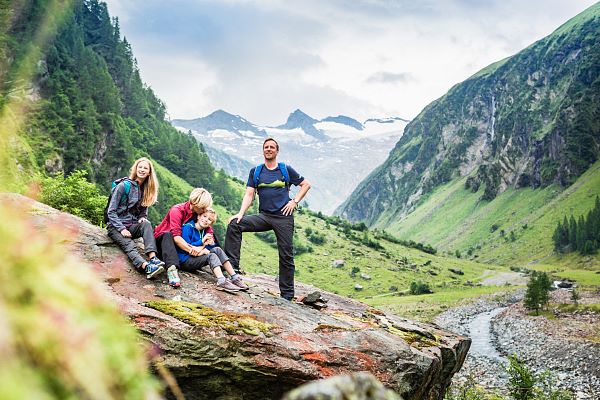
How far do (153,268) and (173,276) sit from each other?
55 cm

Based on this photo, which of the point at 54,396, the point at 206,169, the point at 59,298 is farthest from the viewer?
the point at 206,169

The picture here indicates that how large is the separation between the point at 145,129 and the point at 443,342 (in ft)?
557

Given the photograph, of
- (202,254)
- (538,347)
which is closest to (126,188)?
(202,254)

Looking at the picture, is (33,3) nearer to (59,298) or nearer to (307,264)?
(307,264)

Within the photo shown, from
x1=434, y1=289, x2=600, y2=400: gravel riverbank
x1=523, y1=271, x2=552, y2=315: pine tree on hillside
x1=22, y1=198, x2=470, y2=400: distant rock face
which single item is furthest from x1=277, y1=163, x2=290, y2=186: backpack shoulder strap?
x1=523, y1=271, x2=552, y2=315: pine tree on hillside

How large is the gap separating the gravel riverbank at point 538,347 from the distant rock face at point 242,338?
28.0 meters

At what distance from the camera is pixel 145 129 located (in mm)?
170875

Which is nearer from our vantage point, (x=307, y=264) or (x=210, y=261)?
(x=210, y=261)

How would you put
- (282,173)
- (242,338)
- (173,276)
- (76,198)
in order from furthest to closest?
1. (76,198)
2. (282,173)
3. (173,276)
4. (242,338)

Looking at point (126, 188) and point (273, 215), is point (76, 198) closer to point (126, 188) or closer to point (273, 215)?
point (126, 188)

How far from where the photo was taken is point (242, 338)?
10.5m

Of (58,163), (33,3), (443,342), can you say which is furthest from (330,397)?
(33,3)

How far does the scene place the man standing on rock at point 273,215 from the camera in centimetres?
1402

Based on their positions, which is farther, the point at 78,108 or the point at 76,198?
the point at 78,108
